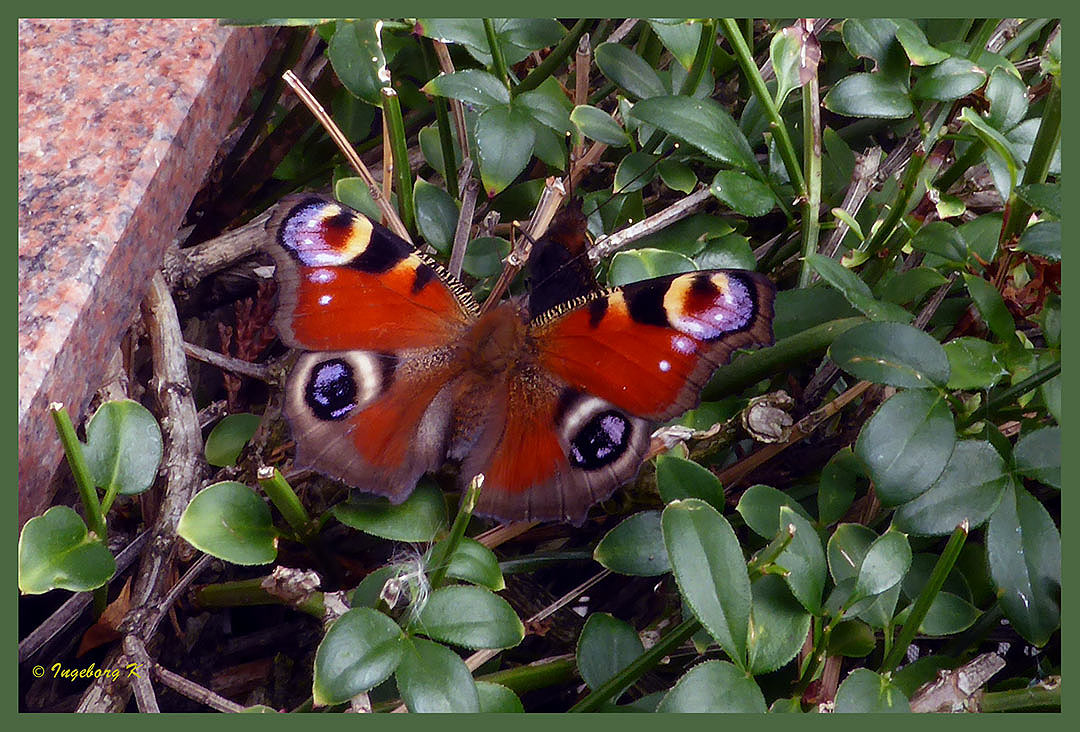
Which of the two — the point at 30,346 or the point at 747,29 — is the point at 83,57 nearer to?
the point at 30,346

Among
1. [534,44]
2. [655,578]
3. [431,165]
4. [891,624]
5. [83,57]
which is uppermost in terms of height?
[534,44]

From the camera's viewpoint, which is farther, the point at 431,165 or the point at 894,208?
the point at 431,165

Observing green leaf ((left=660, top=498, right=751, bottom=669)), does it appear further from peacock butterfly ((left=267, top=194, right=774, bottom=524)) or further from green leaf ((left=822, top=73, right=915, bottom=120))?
green leaf ((left=822, top=73, right=915, bottom=120))

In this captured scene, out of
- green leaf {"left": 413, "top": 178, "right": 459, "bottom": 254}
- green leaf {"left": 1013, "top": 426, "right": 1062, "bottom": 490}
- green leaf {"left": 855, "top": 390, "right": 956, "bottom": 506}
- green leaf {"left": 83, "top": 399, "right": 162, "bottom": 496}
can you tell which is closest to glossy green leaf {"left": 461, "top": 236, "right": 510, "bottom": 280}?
green leaf {"left": 413, "top": 178, "right": 459, "bottom": 254}

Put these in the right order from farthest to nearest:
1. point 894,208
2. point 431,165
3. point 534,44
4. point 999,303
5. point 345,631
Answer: point 431,165
point 534,44
point 894,208
point 999,303
point 345,631

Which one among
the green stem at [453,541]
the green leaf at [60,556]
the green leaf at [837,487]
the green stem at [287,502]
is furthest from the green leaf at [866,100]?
the green leaf at [60,556]

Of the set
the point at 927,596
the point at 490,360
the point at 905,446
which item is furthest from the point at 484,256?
the point at 927,596

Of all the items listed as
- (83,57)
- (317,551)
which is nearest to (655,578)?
(317,551)
